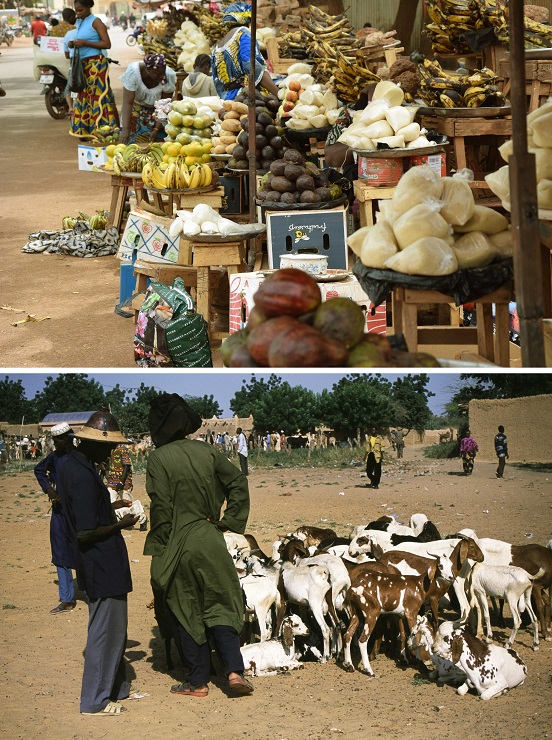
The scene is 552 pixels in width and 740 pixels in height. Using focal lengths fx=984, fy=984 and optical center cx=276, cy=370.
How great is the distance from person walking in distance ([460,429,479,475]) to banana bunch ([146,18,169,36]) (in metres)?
19.7

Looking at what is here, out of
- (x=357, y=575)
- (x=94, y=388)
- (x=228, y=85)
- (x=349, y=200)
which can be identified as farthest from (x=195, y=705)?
(x=228, y=85)

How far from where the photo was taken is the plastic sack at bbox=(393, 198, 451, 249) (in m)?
3.46

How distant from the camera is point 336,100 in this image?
310 inches

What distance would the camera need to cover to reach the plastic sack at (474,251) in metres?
3.51

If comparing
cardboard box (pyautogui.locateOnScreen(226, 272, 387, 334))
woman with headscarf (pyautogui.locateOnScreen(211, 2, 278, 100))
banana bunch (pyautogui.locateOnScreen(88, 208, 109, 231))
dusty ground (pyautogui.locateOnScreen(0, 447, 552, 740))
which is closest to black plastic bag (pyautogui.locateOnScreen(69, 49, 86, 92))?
banana bunch (pyautogui.locateOnScreen(88, 208, 109, 231))

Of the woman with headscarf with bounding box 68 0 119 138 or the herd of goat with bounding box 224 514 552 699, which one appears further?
the woman with headscarf with bounding box 68 0 119 138

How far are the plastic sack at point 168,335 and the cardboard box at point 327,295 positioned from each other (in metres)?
0.60

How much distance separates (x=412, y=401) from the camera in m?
3.25

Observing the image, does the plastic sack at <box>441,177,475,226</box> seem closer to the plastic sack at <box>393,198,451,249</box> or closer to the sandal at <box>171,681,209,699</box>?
the plastic sack at <box>393,198,451,249</box>

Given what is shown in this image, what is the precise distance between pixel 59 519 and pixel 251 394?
2.50ft

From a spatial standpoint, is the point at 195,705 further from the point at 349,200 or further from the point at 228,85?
the point at 228,85

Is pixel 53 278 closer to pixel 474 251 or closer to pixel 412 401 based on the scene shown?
pixel 474 251

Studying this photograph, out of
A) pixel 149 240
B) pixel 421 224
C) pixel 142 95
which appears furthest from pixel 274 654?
pixel 142 95

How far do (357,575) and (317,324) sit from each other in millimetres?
997
